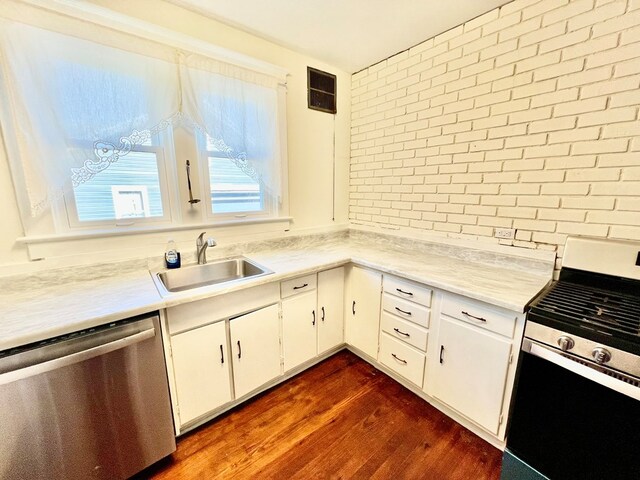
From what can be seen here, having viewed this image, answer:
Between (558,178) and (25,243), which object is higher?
(558,178)

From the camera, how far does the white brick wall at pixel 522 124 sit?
4.40 ft

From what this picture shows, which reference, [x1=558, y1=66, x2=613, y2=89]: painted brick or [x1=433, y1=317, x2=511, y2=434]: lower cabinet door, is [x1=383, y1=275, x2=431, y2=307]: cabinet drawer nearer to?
[x1=433, y1=317, x2=511, y2=434]: lower cabinet door

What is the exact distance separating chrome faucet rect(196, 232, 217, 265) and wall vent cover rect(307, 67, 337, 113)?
4.95 ft

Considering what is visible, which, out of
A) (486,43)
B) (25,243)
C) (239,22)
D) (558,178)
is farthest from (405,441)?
(239,22)

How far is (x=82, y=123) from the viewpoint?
56.2 inches

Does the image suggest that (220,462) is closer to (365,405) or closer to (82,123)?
(365,405)

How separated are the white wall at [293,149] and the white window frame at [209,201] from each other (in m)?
0.11

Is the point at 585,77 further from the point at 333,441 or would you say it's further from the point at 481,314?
the point at 333,441

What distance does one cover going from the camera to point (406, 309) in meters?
1.84

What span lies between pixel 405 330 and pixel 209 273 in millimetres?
1490

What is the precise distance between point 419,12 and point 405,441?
8.87 ft

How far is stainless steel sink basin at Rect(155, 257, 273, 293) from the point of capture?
1805 millimetres

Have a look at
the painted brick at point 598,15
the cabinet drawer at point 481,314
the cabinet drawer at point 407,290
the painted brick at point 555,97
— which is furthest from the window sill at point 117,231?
the painted brick at point 598,15

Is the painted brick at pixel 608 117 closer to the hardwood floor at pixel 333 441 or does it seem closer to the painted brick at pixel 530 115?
the painted brick at pixel 530 115
